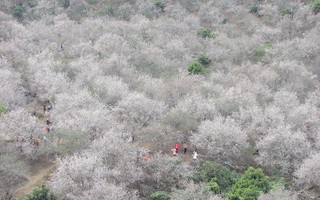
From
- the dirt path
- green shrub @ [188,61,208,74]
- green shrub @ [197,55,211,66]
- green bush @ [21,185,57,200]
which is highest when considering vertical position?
green bush @ [21,185,57,200]

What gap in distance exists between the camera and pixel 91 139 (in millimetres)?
32000

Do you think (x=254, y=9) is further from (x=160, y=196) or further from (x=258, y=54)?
(x=160, y=196)

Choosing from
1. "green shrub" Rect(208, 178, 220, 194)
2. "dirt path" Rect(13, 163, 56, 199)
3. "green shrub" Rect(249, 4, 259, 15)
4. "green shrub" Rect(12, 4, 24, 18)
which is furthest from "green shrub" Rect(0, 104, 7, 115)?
"green shrub" Rect(249, 4, 259, 15)

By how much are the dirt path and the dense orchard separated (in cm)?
68

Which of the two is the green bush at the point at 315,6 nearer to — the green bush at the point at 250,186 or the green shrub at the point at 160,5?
the green shrub at the point at 160,5

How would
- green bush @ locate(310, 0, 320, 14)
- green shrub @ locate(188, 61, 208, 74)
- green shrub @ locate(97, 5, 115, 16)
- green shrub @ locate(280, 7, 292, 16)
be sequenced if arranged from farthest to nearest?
green shrub @ locate(97, 5, 115, 16) → green shrub @ locate(280, 7, 292, 16) → green bush @ locate(310, 0, 320, 14) → green shrub @ locate(188, 61, 208, 74)

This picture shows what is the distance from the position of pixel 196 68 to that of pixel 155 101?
51.7ft

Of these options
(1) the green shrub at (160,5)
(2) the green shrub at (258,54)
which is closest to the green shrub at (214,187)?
(2) the green shrub at (258,54)

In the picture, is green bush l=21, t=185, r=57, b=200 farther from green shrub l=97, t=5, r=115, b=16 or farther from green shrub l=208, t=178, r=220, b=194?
green shrub l=97, t=5, r=115, b=16

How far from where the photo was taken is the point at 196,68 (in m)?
51.1

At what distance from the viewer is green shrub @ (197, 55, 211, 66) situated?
55906 millimetres

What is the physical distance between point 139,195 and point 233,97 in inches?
665

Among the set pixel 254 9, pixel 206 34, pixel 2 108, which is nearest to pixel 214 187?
pixel 2 108

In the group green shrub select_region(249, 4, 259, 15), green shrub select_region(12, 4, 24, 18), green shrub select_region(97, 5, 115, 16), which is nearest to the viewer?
green shrub select_region(12, 4, 24, 18)
